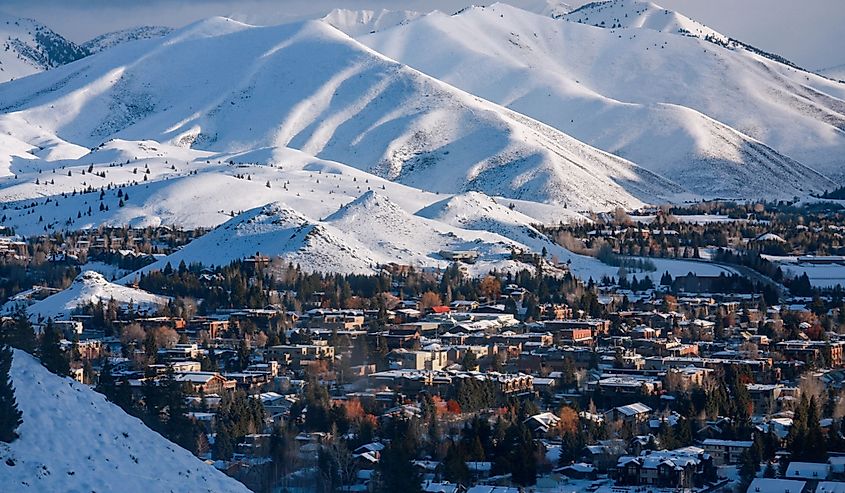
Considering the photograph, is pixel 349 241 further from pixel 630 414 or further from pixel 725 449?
pixel 725 449

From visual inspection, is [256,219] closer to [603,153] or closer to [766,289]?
[766,289]

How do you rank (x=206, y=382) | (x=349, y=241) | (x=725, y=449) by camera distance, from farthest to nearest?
(x=349, y=241) < (x=206, y=382) < (x=725, y=449)

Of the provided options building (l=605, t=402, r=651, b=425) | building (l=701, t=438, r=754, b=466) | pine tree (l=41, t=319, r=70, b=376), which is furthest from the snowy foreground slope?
building (l=605, t=402, r=651, b=425)

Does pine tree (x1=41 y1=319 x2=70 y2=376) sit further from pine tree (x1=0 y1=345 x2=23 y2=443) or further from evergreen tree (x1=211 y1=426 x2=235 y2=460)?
evergreen tree (x1=211 y1=426 x2=235 y2=460)

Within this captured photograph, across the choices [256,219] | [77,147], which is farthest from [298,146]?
[256,219]

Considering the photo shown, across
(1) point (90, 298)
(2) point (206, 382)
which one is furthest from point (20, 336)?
(1) point (90, 298)
